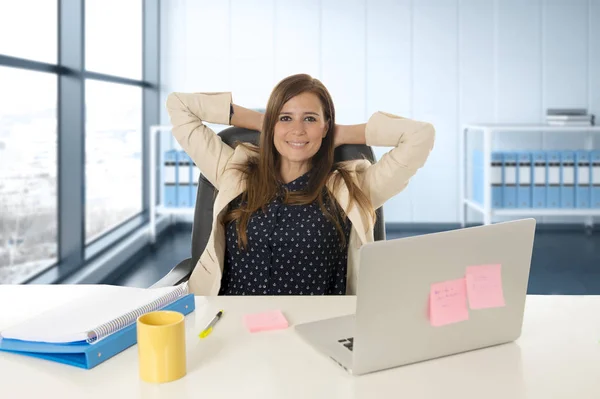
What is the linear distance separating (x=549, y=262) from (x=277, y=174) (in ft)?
8.88

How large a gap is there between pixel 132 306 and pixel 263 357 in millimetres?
266

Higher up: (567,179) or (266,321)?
(567,179)

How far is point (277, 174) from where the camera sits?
75.1 inches

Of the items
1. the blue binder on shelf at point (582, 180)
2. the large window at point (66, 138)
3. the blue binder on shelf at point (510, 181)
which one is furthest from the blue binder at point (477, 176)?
the large window at point (66, 138)

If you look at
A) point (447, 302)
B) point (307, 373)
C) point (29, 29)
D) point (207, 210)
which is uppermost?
point (29, 29)

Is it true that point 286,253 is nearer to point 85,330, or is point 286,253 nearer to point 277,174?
point 277,174

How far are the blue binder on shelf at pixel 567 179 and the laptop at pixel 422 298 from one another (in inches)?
147

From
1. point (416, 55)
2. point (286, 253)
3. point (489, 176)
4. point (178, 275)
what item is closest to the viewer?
point (178, 275)

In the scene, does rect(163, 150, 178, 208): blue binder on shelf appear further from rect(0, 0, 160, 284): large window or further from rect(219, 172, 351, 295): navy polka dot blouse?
rect(219, 172, 351, 295): navy polka dot blouse

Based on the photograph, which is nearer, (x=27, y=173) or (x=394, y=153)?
(x=394, y=153)

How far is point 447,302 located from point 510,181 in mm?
3750

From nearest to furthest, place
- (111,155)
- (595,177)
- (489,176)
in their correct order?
(111,155) < (489,176) < (595,177)

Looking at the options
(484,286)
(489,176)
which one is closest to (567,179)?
(489,176)

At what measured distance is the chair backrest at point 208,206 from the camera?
5.95 feet
